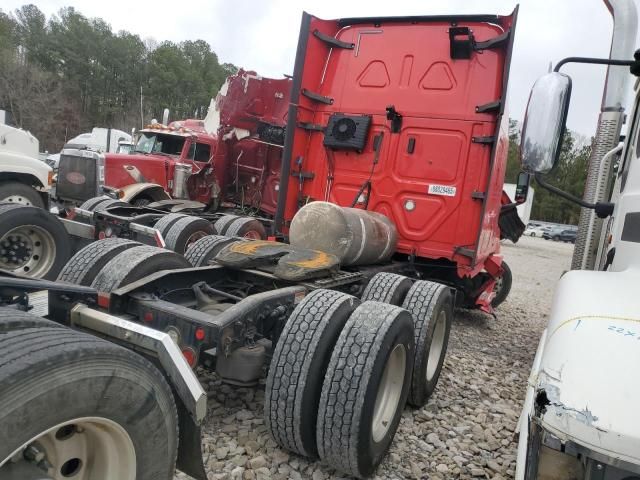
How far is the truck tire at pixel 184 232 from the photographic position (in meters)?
5.76

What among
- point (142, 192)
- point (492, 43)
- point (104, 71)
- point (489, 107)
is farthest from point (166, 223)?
point (104, 71)

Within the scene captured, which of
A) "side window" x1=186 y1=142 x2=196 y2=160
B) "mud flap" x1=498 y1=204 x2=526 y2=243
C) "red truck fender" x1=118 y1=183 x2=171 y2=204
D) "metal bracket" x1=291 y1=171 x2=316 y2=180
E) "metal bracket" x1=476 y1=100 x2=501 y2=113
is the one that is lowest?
"red truck fender" x1=118 y1=183 x2=171 y2=204

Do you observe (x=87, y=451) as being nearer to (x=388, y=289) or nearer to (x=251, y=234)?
(x=388, y=289)

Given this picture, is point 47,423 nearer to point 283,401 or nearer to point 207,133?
point 283,401

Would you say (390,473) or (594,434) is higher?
(594,434)

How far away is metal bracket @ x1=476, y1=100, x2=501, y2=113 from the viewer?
478 cm

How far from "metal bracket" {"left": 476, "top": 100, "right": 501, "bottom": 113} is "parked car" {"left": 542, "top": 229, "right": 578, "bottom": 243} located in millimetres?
38943

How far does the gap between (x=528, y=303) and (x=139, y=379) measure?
8.94 m

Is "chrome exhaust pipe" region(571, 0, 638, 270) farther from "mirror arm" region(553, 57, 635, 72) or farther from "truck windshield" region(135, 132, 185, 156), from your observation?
"truck windshield" region(135, 132, 185, 156)

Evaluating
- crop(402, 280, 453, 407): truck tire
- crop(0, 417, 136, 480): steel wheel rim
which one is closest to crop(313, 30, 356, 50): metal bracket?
crop(402, 280, 453, 407): truck tire

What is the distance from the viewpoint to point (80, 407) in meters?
1.47

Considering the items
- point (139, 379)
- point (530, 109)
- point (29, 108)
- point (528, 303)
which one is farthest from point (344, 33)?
point (29, 108)

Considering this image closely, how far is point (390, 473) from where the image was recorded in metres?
2.86

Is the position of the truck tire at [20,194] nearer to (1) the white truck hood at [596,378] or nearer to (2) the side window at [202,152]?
(2) the side window at [202,152]
